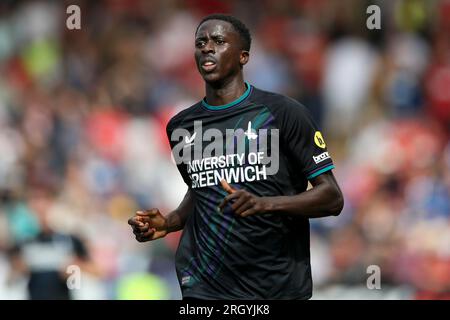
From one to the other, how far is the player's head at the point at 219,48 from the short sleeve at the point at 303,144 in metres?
0.43

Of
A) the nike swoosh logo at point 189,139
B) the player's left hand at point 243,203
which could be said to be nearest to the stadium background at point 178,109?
the nike swoosh logo at point 189,139

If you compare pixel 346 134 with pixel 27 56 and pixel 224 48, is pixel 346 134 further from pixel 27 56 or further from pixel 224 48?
pixel 224 48

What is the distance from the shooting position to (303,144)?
199 inches

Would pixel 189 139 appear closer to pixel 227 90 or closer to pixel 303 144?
pixel 227 90

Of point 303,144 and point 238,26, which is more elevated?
point 238,26

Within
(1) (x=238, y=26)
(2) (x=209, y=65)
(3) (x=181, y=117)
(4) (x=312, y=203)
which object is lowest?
(4) (x=312, y=203)

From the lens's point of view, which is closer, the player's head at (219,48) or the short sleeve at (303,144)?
the short sleeve at (303,144)

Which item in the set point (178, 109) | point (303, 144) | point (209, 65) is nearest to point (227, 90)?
point (209, 65)

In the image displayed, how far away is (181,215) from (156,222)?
0.29 metres

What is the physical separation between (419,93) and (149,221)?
613 centimetres

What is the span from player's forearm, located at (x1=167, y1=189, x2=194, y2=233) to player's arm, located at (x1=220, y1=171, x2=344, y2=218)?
622mm

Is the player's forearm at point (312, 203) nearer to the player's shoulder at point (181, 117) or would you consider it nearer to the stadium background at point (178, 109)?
the player's shoulder at point (181, 117)

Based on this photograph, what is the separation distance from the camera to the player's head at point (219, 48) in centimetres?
518

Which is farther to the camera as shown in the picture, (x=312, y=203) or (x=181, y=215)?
(x=181, y=215)
